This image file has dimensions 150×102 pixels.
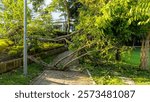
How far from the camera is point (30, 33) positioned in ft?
45.8

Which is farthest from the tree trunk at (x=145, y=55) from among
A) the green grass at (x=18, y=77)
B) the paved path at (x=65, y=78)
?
the green grass at (x=18, y=77)

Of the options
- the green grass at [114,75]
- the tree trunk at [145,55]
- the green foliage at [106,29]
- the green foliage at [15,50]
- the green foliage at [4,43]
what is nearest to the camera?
the green foliage at [106,29]

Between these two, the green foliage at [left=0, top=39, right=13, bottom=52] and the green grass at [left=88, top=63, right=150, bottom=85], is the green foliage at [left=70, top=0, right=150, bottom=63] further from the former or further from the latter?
the green foliage at [left=0, top=39, right=13, bottom=52]

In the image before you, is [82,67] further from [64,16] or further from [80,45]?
[64,16]

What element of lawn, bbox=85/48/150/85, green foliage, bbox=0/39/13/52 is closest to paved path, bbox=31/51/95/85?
lawn, bbox=85/48/150/85

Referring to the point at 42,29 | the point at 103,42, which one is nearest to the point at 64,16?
the point at 42,29

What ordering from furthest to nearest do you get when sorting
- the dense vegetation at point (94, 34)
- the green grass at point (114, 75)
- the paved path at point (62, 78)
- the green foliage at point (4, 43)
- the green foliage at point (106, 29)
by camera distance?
the green foliage at point (4, 43), the dense vegetation at point (94, 34), the green grass at point (114, 75), the green foliage at point (106, 29), the paved path at point (62, 78)

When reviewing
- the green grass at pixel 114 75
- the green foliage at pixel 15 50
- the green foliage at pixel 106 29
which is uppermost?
the green foliage at pixel 106 29

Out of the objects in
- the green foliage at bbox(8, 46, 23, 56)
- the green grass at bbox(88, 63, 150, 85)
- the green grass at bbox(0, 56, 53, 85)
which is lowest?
the green grass at bbox(88, 63, 150, 85)

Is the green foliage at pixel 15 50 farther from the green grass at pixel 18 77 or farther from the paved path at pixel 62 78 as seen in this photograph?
the paved path at pixel 62 78

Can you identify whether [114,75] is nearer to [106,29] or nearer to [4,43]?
[106,29]

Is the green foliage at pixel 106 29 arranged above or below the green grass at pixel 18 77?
above

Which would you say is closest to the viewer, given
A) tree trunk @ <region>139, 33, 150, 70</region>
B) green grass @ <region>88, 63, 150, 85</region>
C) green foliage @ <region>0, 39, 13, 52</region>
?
green grass @ <region>88, 63, 150, 85</region>

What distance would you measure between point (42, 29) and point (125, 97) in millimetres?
11796
